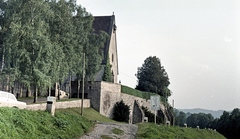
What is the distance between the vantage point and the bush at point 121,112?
45969 mm

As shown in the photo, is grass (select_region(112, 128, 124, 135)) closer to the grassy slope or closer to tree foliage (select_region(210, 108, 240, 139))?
the grassy slope

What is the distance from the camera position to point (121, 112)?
4650 cm

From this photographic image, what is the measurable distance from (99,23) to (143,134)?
37156 millimetres

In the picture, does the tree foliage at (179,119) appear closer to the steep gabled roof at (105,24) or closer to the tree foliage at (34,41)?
the steep gabled roof at (105,24)

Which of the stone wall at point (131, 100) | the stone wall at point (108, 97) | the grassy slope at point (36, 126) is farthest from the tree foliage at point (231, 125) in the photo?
the grassy slope at point (36, 126)

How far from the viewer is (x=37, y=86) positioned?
101 ft

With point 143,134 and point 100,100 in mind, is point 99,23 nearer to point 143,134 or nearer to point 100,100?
point 100,100

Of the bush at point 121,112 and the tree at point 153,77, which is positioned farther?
the tree at point 153,77

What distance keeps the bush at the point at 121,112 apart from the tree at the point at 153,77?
2048 centimetres

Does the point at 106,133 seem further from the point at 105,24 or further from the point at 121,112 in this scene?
the point at 105,24

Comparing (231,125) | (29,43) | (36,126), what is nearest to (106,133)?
(36,126)

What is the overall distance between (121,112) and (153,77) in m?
23.3

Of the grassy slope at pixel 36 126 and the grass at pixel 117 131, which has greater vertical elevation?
the grassy slope at pixel 36 126

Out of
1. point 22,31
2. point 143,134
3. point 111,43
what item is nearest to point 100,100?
point 111,43
